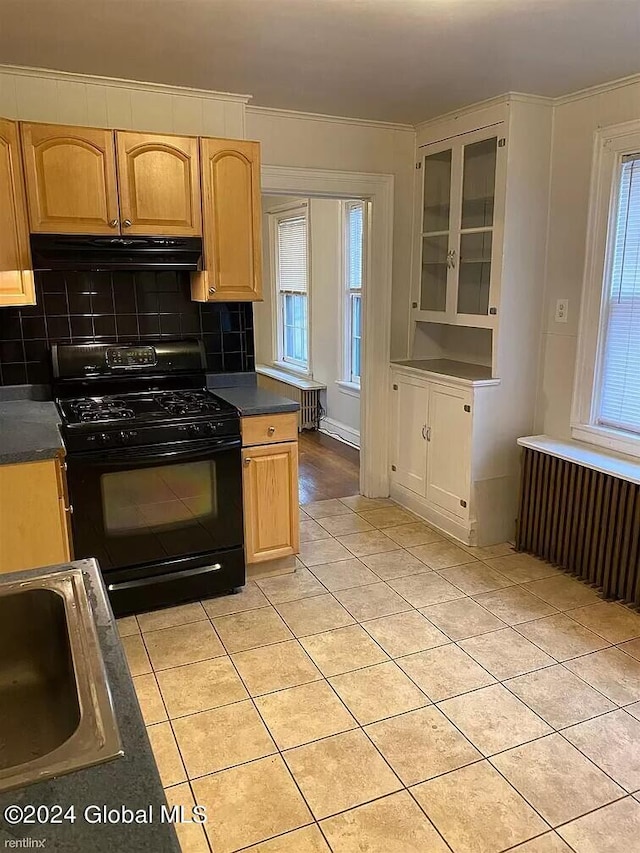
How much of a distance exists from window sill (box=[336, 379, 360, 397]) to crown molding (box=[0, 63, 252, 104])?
2.85m

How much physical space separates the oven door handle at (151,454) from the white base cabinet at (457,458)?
4.39 feet

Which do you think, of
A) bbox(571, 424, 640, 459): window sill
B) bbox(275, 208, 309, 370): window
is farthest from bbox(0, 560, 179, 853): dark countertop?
bbox(275, 208, 309, 370): window

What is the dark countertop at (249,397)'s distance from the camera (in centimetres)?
309

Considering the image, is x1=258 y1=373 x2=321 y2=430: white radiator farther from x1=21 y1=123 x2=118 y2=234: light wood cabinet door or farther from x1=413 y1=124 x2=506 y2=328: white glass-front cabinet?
x1=21 y1=123 x2=118 y2=234: light wood cabinet door

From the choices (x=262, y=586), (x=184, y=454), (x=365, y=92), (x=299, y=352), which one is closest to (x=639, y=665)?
(x=262, y=586)

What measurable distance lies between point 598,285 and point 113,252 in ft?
7.79

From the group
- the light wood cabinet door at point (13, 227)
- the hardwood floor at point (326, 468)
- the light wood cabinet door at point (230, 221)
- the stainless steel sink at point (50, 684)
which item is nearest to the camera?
the stainless steel sink at point (50, 684)

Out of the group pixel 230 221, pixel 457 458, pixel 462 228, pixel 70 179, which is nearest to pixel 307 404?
pixel 457 458

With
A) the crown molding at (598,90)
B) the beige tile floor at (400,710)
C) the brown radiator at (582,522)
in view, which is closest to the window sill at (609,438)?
the brown radiator at (582,522)

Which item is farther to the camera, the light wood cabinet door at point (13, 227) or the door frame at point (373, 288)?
the door frame at point (373, 288)

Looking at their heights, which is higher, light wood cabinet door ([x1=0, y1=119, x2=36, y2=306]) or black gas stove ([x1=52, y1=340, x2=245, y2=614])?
light wood cabinet door ([x1=0, y1=119, x2=36, y2=306])

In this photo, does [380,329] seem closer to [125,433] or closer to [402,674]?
[125,433]

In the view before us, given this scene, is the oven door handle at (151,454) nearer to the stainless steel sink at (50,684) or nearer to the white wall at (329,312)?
the stainless steel sink at (50,684)

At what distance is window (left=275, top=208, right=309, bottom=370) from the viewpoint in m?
6.47
